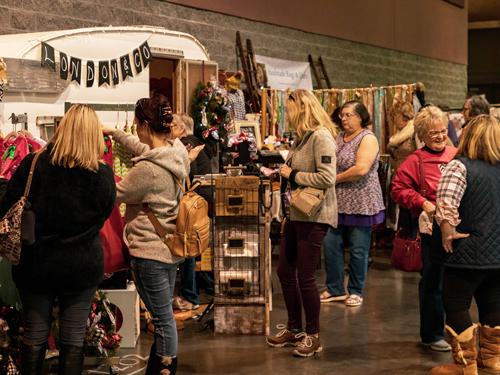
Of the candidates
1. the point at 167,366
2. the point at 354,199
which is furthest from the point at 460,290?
the point at 354,199

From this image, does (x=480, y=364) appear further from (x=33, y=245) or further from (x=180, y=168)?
(x=33, y=245)

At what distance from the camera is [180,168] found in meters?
3.71

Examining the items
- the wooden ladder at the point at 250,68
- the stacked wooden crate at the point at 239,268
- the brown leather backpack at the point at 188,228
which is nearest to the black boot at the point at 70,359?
the brown leather backpack at the point at 188,228

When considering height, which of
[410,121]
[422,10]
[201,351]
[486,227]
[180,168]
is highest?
[422,10]

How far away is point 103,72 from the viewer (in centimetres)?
603

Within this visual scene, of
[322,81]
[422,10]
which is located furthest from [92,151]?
[422,10]

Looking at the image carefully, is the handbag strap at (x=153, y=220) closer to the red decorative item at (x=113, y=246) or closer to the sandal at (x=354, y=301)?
the red decorative item at (x=113, y=246)

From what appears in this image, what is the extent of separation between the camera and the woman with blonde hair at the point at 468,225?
4000 millimetres

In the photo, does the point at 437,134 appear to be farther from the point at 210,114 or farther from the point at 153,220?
the point at 210,114

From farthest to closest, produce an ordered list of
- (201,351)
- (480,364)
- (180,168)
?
1. (201,351)
2. (480,364)
3. (180,168)

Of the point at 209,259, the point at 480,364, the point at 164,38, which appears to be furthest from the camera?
the point at 164,38

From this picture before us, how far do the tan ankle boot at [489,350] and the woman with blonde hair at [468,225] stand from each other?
0.23 metres

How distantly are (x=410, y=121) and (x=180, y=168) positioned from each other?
15.6 ft

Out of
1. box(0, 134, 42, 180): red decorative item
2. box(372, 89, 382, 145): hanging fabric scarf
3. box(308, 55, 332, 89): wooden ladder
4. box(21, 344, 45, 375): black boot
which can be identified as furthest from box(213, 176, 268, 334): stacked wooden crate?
box(308, 55, 332, 89): wooden ladder
